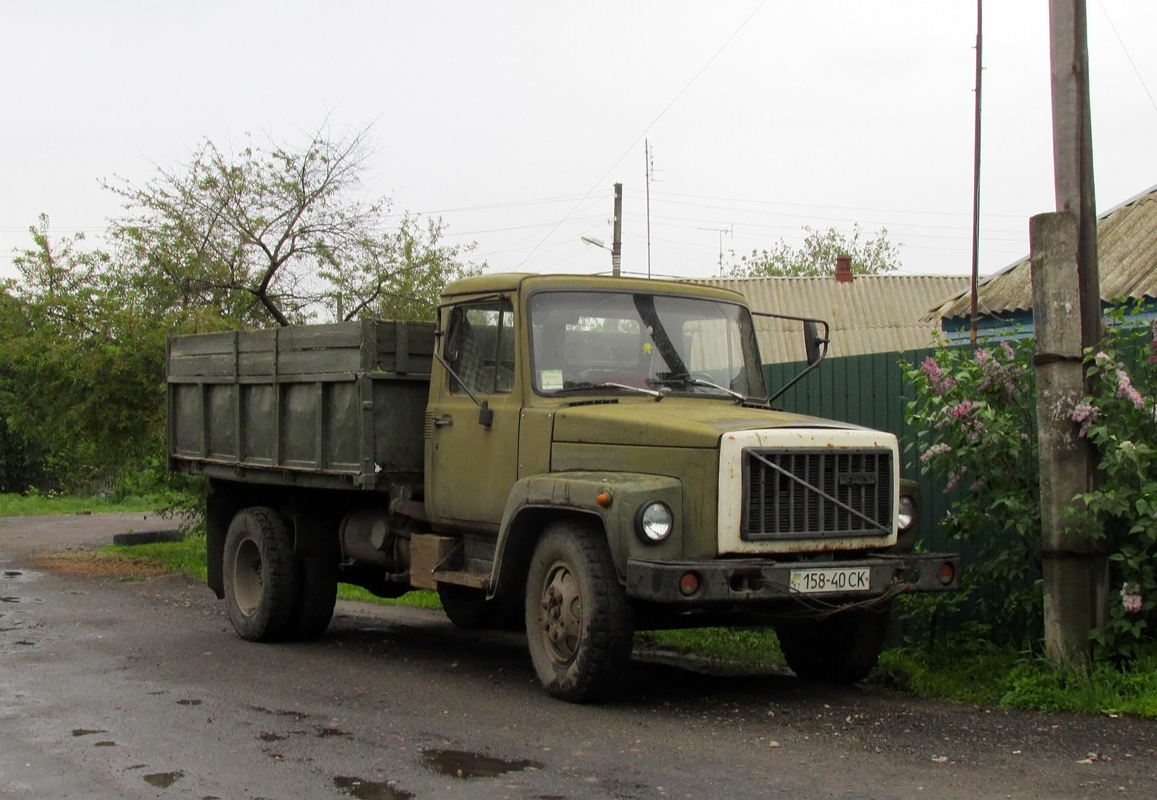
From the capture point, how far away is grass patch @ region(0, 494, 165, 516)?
33.2 metres

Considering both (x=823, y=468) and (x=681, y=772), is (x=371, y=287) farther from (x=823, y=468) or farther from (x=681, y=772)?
(x=681, y=772)

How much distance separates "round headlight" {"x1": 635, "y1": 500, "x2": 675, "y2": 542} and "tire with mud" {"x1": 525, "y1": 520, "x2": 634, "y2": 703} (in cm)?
34

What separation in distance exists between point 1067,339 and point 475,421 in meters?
3.53

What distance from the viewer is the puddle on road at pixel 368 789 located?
5441mm

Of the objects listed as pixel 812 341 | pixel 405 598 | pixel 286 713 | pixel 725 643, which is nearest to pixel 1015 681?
pixel 812 341

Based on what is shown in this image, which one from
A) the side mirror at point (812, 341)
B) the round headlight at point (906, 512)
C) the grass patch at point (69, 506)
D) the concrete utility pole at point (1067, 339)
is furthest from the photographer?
the grass patch at point (69, 506)

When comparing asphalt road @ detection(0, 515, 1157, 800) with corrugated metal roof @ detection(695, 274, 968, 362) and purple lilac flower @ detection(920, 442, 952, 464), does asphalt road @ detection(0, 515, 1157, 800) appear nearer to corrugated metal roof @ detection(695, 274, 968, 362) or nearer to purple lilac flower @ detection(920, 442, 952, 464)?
purple lilac flower @ detection(920, 442, 952, 464)

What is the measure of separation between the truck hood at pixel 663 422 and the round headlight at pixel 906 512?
23.6 inches

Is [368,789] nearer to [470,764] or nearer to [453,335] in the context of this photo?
[470,764]

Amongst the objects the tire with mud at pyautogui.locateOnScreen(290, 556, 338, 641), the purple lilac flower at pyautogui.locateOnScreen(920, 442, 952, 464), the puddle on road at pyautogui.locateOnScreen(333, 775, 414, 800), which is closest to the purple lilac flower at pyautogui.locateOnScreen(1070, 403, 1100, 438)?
the purple lilac flower at pyautogui.locateOnScreen(920, 442, 952, 464)

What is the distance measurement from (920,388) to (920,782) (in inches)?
126

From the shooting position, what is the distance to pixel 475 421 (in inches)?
338

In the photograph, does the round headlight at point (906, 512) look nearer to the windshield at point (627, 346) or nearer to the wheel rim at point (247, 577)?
the windshield at point (627, 346)

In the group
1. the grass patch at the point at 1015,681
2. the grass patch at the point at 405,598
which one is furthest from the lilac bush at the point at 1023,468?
the grass patch at the point at 405,598
